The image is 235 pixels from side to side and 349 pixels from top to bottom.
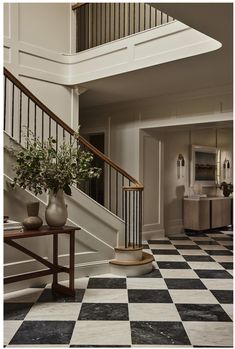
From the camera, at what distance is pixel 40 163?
3.47 meters

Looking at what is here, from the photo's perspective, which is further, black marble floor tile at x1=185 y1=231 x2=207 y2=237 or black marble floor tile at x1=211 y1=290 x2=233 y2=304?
black marble floor tile at x1=185 y1=231 x2=207 y2=237

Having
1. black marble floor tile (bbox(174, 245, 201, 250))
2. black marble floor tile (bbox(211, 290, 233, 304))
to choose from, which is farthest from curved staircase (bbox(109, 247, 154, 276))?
black marble floor tile (bbox(174, 245, 201, 250))

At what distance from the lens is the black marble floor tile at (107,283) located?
159 inches

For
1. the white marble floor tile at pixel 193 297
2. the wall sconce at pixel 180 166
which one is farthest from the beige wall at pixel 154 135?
→ the white marble floor tile at pixel 193 297

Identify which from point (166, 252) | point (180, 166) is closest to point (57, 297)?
point (166, 252)

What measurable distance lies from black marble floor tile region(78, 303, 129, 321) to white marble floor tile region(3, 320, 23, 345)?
20.6 inches

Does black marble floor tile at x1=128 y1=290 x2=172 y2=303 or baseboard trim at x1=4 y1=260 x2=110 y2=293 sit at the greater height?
baseboard trim at x1=4 y1=260 x2=110 y2=293

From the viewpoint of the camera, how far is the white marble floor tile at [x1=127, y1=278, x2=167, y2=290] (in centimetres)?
400

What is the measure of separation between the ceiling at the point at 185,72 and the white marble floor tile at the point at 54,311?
2.62m

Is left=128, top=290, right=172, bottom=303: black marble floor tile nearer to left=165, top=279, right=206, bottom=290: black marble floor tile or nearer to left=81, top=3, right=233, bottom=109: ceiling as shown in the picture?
left=165, top=279, right=206, bottom=290: black marble floor tile

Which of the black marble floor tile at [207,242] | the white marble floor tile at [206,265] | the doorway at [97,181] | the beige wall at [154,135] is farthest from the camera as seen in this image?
the doorway at [97,181]

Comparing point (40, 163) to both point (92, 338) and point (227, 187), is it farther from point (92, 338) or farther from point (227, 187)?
point (227, 187)

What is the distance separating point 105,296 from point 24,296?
0.82 metres

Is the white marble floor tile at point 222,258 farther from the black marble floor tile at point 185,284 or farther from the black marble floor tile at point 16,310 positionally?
the black marble floor tile at point 16,310
